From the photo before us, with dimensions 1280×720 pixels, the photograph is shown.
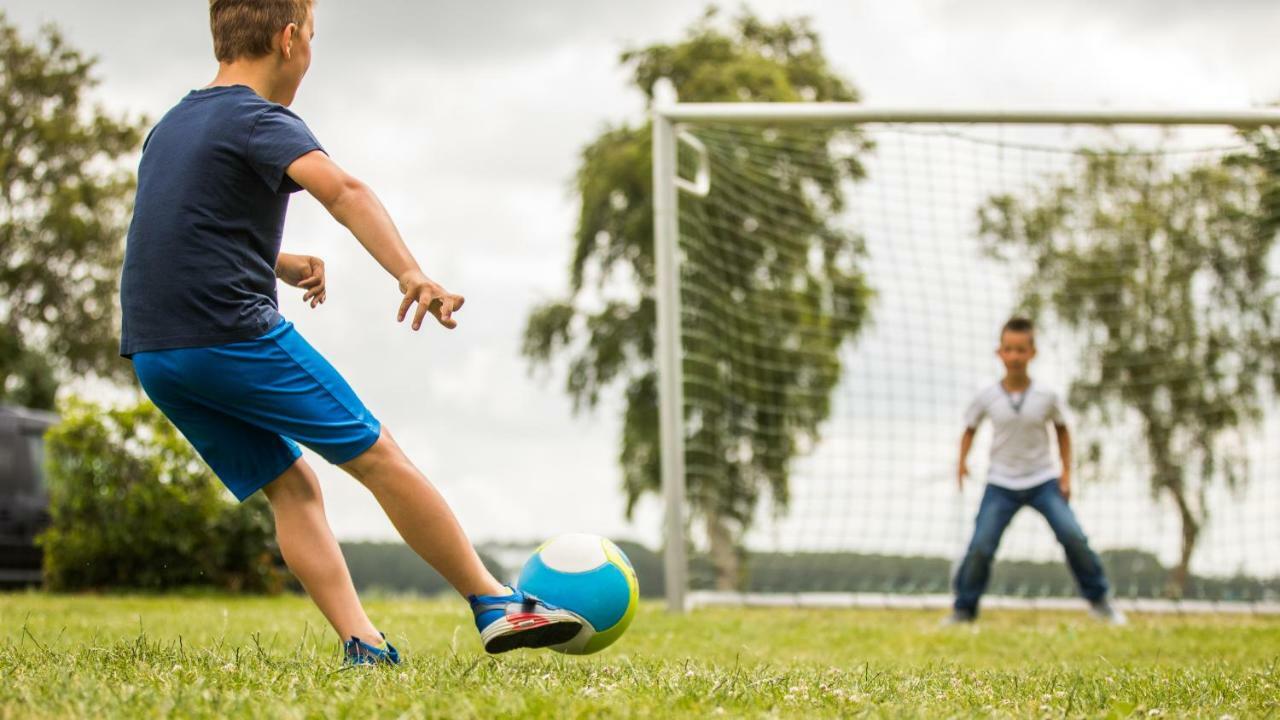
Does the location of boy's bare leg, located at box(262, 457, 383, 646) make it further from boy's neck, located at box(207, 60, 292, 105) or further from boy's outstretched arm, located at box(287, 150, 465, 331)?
boy's neck, located at box(207, 60, 292, 105)

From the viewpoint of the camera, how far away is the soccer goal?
9.97 m

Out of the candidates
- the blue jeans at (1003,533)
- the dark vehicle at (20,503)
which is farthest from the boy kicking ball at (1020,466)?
the dark vehicle at (20,503)

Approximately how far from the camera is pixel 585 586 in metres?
3.62

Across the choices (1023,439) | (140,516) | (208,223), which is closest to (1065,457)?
(1023,439)

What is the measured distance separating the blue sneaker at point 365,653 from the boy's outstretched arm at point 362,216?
92 centimetres

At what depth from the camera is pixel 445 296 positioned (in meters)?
3.11

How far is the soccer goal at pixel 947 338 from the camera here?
32.7 feet

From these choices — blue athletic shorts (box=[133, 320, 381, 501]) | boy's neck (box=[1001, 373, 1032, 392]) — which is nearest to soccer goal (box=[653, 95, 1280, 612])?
boy's neck (box=[1001, 373, 1032, 392])

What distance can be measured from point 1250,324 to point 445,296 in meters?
15.0

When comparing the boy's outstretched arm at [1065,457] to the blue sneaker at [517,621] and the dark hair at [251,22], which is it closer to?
the blue sneaker at [517,621]

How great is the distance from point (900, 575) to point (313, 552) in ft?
29.1

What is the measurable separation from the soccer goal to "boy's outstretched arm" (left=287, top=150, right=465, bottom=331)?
5.34m

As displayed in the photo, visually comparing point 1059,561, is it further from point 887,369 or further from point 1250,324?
point 1250,324

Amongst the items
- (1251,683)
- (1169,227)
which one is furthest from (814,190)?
(1251,683)
